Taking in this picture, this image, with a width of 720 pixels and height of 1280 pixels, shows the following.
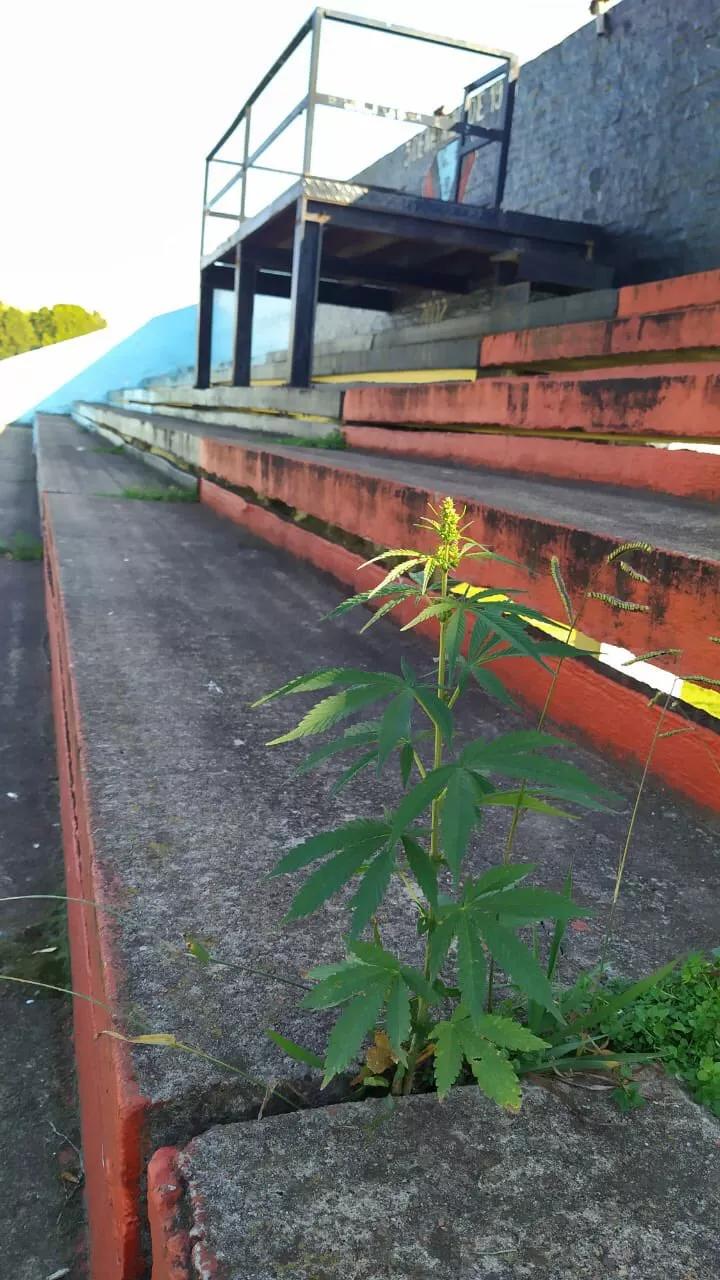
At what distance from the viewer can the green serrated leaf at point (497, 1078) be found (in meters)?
0.82

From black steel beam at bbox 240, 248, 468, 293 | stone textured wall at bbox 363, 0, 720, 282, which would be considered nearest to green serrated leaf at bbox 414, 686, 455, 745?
stone textured wall at bbox 363, 0, 720, 282

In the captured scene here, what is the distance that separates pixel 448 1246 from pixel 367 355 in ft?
27.9

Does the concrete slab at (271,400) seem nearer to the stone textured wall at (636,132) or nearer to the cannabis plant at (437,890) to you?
the stone textured wall at (636,132)

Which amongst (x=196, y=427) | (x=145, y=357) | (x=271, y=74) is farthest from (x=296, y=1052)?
(x=145, y=357)

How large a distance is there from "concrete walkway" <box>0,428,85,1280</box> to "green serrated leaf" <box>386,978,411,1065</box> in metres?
0.67

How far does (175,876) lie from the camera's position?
1.35 m

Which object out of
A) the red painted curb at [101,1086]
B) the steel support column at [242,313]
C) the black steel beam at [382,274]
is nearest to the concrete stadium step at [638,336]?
the red painted curb at [101,1086]

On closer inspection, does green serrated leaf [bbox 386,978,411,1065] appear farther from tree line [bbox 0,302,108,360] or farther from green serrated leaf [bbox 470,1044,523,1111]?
tree line [bbox 0,302,108,360]

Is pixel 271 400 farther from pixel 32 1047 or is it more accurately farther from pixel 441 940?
pixel 441 940

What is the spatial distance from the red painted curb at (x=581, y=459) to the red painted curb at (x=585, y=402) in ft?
0.38

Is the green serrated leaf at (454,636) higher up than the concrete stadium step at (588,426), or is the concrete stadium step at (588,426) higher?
the concrete stadium step at (588,426)

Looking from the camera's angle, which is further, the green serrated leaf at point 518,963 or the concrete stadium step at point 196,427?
the concrete stadium step at point 196,427

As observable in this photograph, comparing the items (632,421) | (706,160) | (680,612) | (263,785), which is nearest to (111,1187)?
(263,785)

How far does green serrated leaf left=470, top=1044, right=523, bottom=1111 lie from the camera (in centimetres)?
82
